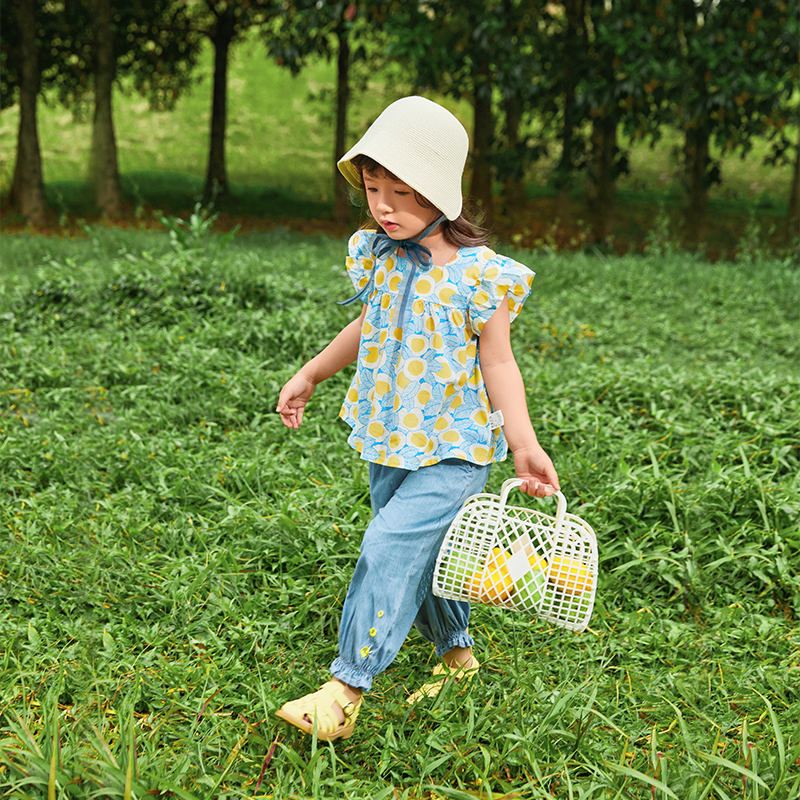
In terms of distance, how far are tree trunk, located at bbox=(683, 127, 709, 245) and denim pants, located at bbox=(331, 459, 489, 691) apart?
9.69 meters

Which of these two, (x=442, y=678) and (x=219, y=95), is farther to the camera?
(x=219, y=95)

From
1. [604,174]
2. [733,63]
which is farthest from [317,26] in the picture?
[733,63]

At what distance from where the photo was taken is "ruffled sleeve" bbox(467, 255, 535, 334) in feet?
6.43

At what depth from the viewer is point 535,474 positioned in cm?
197

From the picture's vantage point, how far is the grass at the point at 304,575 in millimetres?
1896

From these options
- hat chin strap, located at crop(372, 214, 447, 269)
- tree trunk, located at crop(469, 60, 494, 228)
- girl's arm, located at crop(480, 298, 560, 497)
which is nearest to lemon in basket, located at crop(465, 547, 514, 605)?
girl's arm, located at crop(480, 298, 560, 497)

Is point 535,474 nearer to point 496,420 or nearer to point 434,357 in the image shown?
point 496,420

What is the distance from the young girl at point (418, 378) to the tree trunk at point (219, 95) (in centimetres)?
1303

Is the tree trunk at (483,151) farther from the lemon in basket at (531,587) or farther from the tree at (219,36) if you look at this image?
the lemon in basket at (531,587)

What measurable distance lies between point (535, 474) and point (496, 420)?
0.18 m

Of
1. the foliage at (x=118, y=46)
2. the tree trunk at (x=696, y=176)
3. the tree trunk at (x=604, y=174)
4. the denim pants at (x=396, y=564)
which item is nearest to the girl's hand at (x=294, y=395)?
the denim pants at (x=396, y=564)

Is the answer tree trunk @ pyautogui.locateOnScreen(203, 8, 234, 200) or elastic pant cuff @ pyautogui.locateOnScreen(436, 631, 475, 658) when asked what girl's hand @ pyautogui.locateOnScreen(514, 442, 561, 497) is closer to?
elastic pant cuff @ pyautogui.locateOnScreen(436, 631, 475, 658)

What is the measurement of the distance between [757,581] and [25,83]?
1179 centimetres

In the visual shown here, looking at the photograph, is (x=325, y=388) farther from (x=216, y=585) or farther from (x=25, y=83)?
(x=25, y=83)
